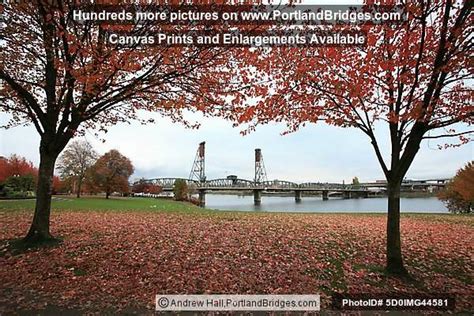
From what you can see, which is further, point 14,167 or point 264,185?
point 264,185

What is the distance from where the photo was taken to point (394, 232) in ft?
24.4

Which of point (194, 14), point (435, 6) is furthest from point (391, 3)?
point (194, 14)

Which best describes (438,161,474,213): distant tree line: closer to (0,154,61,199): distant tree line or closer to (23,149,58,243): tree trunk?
(23,149,58,243): tree trunk

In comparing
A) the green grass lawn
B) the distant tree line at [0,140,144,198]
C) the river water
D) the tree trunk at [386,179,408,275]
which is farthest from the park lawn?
the distant tree line at [0,140,144,198]

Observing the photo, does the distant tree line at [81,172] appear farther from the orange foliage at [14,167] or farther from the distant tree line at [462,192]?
the distant tree line at [462,192]

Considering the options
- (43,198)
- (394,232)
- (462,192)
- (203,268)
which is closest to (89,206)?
(43,198)

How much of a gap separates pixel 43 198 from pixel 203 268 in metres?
5.35

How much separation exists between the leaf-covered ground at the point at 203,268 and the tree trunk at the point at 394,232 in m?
0.40

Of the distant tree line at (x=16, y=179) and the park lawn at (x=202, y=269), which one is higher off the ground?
the distant tree line at (x=16, y=179)

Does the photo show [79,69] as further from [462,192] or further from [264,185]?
[264,185]

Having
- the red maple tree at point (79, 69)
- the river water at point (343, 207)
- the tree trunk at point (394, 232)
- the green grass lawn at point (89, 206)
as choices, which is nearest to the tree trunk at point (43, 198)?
the red maple tree at point (79, 69)

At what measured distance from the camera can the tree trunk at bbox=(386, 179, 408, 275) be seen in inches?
290

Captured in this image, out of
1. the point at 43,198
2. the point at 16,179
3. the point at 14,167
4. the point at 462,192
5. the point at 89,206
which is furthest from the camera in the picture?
the point at 14,167

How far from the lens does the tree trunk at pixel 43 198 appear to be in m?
8.63
